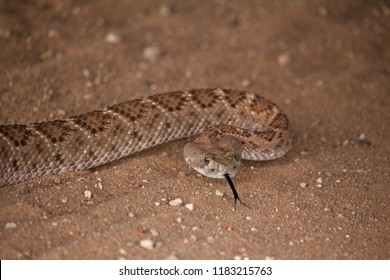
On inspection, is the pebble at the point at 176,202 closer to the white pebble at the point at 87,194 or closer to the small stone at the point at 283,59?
the white pebble at the point at 87,194

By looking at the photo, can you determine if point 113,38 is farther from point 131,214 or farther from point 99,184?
point 131,214

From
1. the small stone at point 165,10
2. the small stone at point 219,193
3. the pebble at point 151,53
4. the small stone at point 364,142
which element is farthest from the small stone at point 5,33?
the small stone at point 364,142

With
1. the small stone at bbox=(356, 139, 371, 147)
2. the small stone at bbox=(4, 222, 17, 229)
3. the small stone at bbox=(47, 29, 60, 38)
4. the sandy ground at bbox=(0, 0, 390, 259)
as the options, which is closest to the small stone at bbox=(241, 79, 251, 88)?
the sandy ground at bbox=(0, 0, 390, 259)

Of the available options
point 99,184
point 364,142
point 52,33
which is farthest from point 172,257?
point 52,33

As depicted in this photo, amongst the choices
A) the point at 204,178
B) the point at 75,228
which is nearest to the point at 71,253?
the point at 75,228

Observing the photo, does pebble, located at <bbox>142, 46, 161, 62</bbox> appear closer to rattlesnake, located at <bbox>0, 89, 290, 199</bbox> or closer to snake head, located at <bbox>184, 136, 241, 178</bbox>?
rattlesnake, located at <bbox>0, 89, 290, 199</bbox>

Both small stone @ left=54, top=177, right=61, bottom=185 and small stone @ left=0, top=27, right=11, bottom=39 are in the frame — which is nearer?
small stone @ left=54, top=177, right=61, bottom=185
